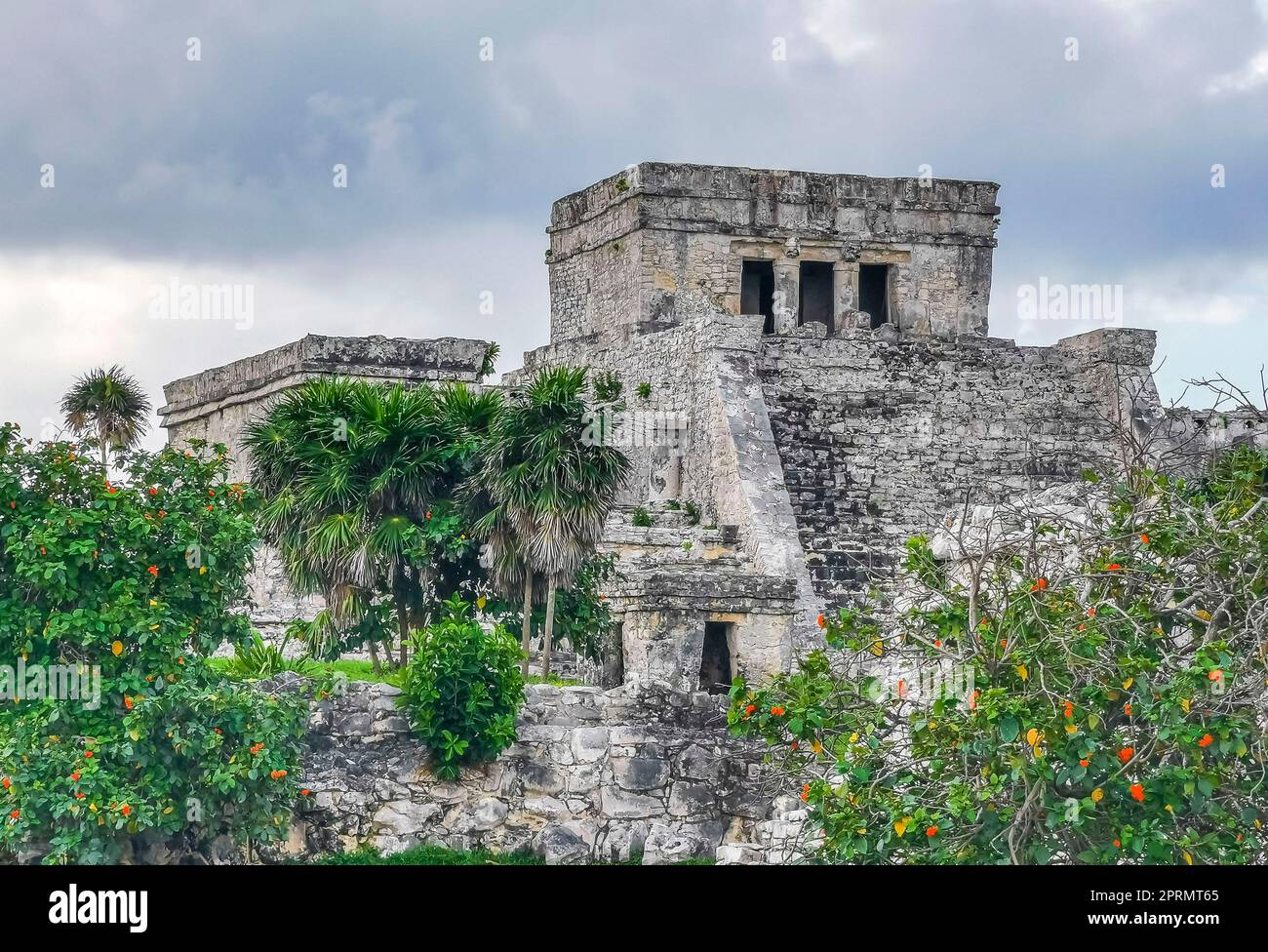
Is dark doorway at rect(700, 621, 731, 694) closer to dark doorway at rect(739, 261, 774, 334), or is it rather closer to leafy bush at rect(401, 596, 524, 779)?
leafy bush at rect(401, 596, 524, 779)

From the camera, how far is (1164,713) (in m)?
9.80

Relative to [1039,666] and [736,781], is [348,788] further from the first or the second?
[1039,666]

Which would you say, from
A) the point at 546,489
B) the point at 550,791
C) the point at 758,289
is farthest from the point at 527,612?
the point at 758,289

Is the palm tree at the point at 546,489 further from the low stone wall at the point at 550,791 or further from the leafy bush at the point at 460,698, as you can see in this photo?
the low stone wall at the point at 550,791

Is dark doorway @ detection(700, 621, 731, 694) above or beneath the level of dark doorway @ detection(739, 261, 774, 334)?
beneath

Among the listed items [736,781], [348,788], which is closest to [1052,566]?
[736,781]

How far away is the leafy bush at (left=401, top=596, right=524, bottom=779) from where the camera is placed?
1454cm

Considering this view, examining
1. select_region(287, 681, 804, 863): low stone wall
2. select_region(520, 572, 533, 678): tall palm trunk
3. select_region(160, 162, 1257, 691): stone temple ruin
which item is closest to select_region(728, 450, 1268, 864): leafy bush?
select_region(287, 681, 804, 863): low stone wall

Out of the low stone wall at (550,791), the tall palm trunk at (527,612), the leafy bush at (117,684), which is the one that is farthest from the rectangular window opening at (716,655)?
the leafy bush at (117,684)

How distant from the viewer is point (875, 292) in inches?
1064

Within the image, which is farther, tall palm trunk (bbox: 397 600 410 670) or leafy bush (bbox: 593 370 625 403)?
leafy bush (bbox: 593 370 625 403)

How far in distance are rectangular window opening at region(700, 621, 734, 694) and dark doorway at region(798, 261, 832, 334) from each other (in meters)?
10.2

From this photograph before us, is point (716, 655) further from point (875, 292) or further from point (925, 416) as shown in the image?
point (875, 292)

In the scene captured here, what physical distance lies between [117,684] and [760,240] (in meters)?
14.2
